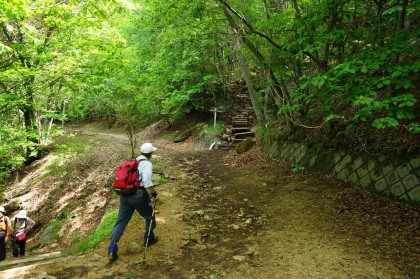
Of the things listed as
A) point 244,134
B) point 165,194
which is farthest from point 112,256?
point 244,134

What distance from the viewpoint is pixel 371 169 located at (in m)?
6.36

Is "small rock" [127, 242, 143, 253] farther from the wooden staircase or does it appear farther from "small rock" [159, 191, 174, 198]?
the wooden staircase

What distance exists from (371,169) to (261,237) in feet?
11.1

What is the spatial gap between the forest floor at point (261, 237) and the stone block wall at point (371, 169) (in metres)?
0.25

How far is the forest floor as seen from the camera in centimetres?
400

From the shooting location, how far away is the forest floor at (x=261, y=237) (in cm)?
400

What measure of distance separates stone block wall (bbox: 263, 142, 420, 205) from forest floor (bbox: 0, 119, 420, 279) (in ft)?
0.82

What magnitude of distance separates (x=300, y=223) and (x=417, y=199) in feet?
7.39

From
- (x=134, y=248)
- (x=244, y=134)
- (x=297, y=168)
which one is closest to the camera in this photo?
(x=134, y=248)

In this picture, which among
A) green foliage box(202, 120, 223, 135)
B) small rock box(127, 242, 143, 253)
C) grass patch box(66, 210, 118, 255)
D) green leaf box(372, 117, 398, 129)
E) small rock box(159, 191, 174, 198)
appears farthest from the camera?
green foliage box(202, 120, 223, 135)

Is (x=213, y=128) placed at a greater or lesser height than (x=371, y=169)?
lesser

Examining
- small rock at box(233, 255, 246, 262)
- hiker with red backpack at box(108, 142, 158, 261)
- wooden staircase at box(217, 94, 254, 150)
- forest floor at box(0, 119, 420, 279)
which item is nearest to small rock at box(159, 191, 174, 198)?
forest floor at box(0, 119, 420, 279)

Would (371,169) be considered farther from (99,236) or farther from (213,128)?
(213,128)

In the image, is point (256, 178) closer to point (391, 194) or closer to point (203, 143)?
point (391, 194)
